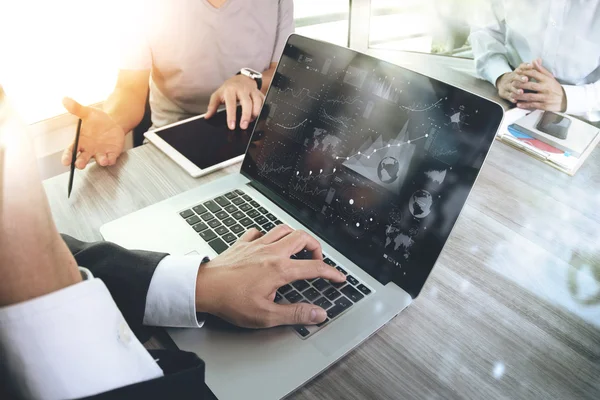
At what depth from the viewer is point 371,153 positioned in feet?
2.09

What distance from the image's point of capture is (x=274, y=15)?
4.38ft

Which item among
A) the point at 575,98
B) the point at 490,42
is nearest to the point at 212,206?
the point at 575,98

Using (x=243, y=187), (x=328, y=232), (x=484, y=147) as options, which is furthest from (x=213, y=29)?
(x=484, y=147)

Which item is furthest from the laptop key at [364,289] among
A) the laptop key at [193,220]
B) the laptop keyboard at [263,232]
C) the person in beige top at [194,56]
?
the person in beige top at [194,56]

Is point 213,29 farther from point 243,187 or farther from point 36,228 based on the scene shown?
point 36,228

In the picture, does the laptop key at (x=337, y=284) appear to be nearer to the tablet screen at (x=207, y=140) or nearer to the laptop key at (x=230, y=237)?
the laptop key at (x=230, y=237)

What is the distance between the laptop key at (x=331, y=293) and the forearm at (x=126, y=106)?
2.73 ft

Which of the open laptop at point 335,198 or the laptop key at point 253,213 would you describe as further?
the laptop key at point 253,213

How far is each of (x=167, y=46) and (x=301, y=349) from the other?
1.03 metres

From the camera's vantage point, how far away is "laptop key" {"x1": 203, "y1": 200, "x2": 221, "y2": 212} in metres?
0.74

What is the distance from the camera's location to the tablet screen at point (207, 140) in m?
0.89

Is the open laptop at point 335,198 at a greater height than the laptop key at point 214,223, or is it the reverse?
the open laptop at point 335,198

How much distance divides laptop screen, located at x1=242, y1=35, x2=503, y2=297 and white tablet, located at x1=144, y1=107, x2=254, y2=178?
4.8 inches

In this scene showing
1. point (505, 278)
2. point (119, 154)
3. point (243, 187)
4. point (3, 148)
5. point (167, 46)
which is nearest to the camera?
point (3, 148)
